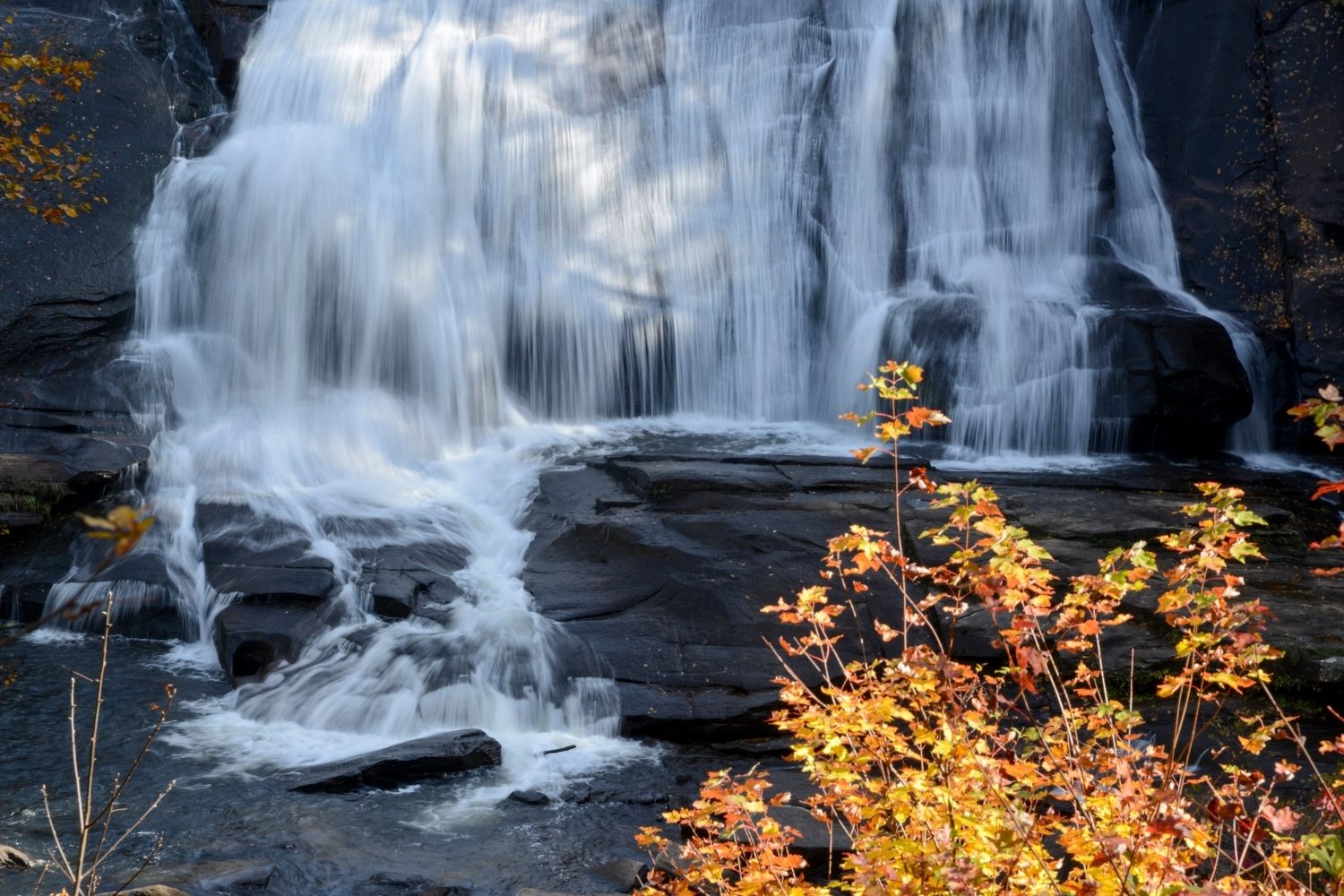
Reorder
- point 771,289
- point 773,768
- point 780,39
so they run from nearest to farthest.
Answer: point 773,768
point 771,289
point 780,39

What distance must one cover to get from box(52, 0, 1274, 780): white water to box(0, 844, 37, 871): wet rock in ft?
13.2

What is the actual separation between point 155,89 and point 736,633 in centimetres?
988

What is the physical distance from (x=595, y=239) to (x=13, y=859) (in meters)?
9.06

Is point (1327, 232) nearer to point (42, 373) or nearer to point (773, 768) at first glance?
point (773, 768)

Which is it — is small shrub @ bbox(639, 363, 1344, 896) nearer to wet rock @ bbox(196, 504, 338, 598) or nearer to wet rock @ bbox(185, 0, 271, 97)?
wet rock @ bbox(196, 504, 338, 598)

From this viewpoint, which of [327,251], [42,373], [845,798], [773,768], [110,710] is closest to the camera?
[845,798]

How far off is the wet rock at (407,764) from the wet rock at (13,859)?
134 centimetres

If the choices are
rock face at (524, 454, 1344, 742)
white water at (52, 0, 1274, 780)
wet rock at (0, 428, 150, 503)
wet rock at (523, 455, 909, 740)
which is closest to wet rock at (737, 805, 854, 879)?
rock face at (524, 454, 1344, 742)

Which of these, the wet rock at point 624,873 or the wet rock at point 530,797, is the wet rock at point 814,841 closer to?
the wet rock at point 624,873

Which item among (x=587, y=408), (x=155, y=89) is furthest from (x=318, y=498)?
(x=155, y=89)

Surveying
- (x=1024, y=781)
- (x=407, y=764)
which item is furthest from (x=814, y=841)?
(x=407, y=764)

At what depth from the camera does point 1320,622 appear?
23.7 ft

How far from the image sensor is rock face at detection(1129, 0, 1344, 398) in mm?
12680

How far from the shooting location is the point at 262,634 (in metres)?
7.69
